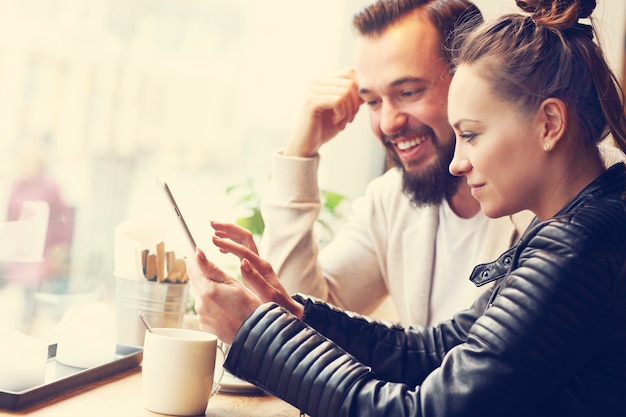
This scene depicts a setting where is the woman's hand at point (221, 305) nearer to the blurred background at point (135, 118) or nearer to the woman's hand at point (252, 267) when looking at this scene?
the woman's hand at point (252, 267)

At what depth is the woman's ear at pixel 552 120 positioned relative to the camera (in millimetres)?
1059

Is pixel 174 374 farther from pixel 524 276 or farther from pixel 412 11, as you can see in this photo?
pixel 412 11

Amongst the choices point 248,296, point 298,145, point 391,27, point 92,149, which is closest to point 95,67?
point 92,149

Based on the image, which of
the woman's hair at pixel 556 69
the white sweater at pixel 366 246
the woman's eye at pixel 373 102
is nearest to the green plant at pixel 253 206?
the white sweater at pixel 366 246

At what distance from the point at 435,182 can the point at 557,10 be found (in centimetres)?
72

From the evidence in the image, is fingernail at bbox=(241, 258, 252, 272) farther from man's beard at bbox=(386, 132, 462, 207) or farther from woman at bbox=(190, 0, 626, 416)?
man's beard at bbox=(386, 132, 462, 207)

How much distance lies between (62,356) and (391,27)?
110 cm

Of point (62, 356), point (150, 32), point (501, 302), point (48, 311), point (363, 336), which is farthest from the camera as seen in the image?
point (150, 32)

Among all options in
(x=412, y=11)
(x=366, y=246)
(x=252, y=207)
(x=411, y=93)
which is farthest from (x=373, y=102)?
(x=252, y=207)

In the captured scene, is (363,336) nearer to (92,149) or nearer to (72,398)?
(72,398)

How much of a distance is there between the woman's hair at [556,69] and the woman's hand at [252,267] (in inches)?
18.9

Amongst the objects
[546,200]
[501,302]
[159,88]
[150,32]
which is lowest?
[501,302]

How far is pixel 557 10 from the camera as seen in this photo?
1.18 metres

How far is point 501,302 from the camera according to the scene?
3.05ft
